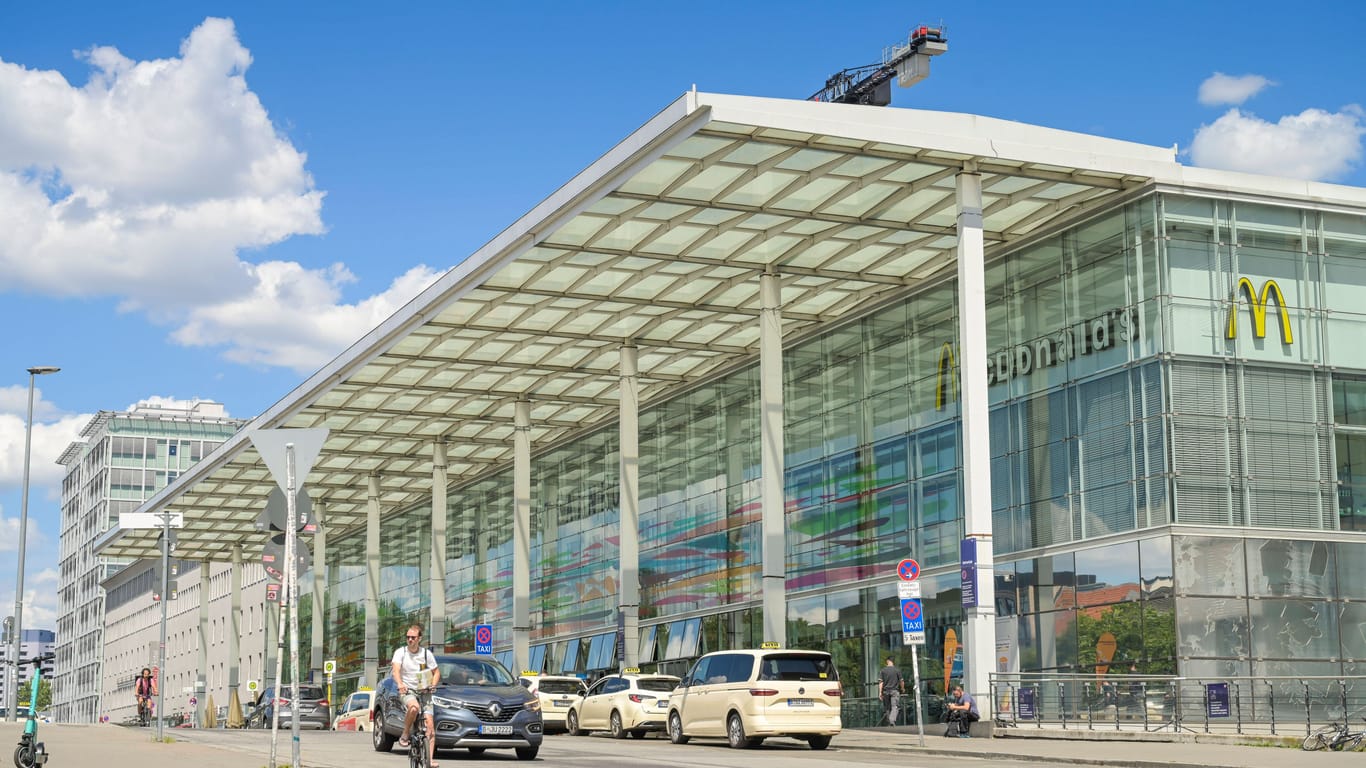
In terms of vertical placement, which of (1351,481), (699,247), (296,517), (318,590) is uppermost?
(699,247)

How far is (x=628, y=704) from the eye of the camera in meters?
34.6

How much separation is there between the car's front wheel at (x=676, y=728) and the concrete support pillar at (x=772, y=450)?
8321 mm

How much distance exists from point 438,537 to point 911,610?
3676 centimetres

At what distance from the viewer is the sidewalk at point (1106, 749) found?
21.1m

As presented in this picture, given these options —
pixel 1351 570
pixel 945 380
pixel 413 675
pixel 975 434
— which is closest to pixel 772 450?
pixel 945 380

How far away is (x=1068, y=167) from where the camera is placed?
32.9m

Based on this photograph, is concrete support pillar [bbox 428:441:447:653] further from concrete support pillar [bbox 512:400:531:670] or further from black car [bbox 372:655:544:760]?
black car [bbox 372:655:544:760]

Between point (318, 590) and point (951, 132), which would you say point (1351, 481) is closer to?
point (951, 132)

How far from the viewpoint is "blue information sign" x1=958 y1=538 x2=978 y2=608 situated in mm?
30859

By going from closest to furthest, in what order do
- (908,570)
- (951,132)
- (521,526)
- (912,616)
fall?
(912,616) → (908,570) → (951,132) → (521,526)

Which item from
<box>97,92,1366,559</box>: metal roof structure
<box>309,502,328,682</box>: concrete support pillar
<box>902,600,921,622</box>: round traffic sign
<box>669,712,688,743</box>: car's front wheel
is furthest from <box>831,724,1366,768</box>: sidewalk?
<box>309,502,328,682</box>: concrete support pillar

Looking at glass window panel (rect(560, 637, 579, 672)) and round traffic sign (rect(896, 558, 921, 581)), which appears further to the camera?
glass window panel (rect(560, 637, 579, 672))

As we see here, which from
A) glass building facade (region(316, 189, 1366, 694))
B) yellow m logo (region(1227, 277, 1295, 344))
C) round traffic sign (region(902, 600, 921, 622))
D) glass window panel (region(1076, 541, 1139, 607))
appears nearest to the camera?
round traffic sign (region(902, 600, 921, 622))

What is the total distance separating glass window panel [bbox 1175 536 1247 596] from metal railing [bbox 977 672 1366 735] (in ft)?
6.53
